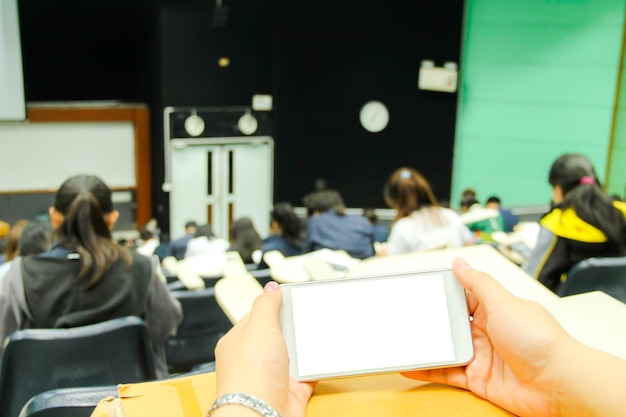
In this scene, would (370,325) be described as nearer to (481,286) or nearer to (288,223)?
(481,286)

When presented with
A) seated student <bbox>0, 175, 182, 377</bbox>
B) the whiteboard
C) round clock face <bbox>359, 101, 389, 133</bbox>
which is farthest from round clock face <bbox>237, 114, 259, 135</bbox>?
seated student <bbox>0, 175, 182, 377</bbox>

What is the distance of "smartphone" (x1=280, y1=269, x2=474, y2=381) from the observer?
Answer: 2.38 feet

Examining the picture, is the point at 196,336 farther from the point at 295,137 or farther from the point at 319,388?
the point at 295,137

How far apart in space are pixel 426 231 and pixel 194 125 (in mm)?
4879

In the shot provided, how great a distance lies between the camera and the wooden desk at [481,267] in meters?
0.94

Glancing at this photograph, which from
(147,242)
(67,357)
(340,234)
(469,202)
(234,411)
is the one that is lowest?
(147,242)

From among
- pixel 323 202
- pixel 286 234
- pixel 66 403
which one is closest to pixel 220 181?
pixel 323 202

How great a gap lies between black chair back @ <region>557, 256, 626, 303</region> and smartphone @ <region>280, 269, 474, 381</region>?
187 cm

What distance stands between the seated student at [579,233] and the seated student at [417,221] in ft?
2.87

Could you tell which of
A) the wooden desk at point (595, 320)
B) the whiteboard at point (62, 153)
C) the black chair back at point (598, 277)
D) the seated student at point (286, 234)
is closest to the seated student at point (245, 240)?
the seated student at point (286, 234)

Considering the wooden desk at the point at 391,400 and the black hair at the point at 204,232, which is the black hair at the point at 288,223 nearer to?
the black hair at the point at 204,232

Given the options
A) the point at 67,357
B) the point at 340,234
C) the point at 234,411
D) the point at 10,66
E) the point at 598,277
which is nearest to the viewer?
the point at 234,411

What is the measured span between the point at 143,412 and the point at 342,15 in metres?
7.74

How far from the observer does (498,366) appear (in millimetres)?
777
